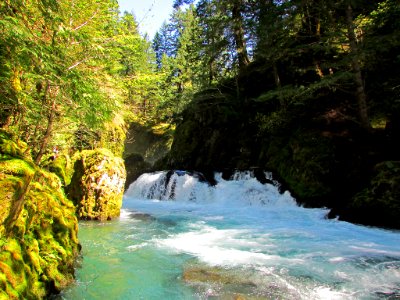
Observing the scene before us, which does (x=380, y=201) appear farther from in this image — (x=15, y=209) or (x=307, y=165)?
(x=15, y=209)

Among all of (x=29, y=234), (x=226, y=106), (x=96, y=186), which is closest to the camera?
(x=29, y=234)

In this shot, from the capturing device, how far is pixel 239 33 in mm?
18750

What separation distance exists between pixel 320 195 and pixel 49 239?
9.76 metres

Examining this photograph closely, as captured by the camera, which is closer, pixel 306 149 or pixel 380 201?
pixel 380 201

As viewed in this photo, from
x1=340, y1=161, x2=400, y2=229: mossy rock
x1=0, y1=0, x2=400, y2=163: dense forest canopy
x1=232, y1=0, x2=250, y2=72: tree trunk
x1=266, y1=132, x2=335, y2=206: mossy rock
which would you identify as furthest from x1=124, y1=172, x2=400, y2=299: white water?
x1=232, y1=0, x2=250, y2=72: tree trunk

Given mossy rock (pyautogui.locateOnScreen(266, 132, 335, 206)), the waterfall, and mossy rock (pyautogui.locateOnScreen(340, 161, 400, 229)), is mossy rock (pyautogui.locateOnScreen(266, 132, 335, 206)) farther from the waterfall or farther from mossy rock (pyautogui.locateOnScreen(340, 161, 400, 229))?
mossy rock (pyautogui.locateOnScreen(340, 161, 400, 229))

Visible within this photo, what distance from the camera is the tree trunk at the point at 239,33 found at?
18255 millimetres

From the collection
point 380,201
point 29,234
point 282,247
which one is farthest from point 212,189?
point 29,234

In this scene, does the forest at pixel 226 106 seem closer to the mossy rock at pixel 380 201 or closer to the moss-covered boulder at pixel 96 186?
the mossy rock at pixel 380 201

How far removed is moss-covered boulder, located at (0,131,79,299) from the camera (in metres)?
3.18

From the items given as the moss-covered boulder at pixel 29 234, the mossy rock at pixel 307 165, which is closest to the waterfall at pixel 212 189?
the mossy rock at pixel 307 165

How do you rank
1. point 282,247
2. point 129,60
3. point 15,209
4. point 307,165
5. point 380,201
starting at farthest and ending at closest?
point 307,165, point 380,201, point 129,60, point 282,247, point 15,209

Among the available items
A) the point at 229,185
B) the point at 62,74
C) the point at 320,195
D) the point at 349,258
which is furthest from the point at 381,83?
the point at 62,74

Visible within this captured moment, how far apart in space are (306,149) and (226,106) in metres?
8.47
